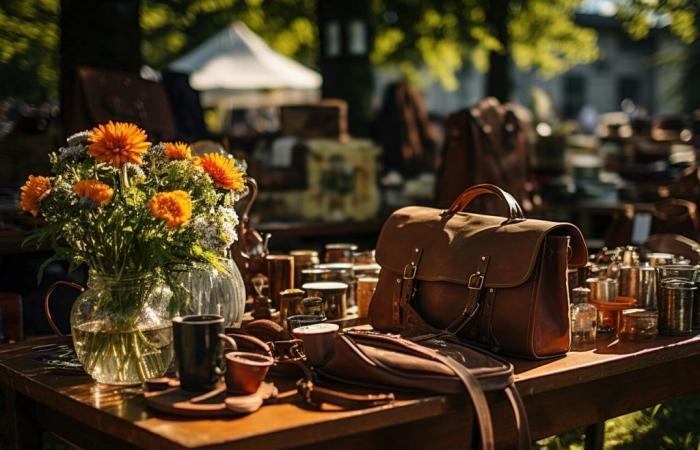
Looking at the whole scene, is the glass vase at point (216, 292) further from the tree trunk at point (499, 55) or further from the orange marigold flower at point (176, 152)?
the tree trunk at point (499, 55)

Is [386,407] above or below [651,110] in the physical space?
below

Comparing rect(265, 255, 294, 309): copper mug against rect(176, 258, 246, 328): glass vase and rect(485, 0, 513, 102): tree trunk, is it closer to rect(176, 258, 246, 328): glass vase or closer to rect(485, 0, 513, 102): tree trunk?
rect(176, 258, 246, 328): glass vase

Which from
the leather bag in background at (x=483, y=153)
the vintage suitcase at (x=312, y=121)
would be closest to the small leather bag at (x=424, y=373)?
the leather bag in background at (x=483, y=153)

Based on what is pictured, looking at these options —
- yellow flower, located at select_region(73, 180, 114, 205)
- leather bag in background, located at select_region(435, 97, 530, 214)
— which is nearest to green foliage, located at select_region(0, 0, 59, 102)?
leather bag in background, located at select_region(435, 97, 530, 214)

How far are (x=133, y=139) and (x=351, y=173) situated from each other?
16.5ft

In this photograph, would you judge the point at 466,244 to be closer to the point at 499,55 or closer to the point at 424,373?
the point at 424,373

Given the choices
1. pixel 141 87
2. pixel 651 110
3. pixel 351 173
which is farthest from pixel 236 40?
pixel 651 110

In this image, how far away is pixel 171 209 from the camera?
2232mm

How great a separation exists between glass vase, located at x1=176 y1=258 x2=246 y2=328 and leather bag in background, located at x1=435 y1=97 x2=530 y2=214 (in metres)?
3.22

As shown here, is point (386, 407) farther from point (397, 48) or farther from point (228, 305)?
point (397, 48)

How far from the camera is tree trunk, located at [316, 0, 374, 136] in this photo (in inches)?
399

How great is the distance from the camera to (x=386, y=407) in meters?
2.16

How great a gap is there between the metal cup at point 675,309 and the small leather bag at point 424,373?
0.87 meters

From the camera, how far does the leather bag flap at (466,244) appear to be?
8.63 feet
